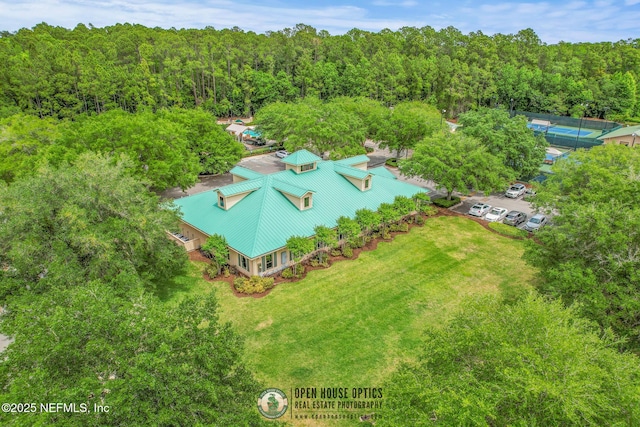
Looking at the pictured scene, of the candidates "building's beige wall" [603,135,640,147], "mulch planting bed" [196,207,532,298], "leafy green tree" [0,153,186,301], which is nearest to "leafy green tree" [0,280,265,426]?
"leafy green tree" [0,153,186,301]

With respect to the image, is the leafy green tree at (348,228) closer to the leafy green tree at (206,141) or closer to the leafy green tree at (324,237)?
the leafy green tree at (324,237)

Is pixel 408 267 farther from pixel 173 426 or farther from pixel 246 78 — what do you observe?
pixel 246 78

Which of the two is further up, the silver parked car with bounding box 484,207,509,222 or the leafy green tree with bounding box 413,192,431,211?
the leafy green tree with bounding box 413,192,431,211

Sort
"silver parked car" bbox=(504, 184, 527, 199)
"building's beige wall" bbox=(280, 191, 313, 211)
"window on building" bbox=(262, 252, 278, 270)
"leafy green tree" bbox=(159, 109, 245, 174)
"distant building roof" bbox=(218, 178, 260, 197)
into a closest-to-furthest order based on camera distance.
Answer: "window on building" bbox=(262, 252, 278, 270), "distant building roof" bbox=(218, 178, 260, 197), "building's beige wall" bbox=(280, 191, 313, 211), "leafy green tree" bbox=(159, 109, 245, 174), "silver parked car" bbox=(504, 184, 527, 199)

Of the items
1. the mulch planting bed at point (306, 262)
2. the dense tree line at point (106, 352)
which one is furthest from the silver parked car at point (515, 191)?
the dense tree line at point (106, 352)

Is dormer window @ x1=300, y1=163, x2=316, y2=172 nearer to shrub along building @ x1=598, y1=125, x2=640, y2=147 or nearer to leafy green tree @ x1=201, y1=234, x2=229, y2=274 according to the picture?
leafy green tree @ x1=201, y1=234, x2=229, y2=274

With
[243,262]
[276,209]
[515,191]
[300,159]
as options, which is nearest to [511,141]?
[515,191]
